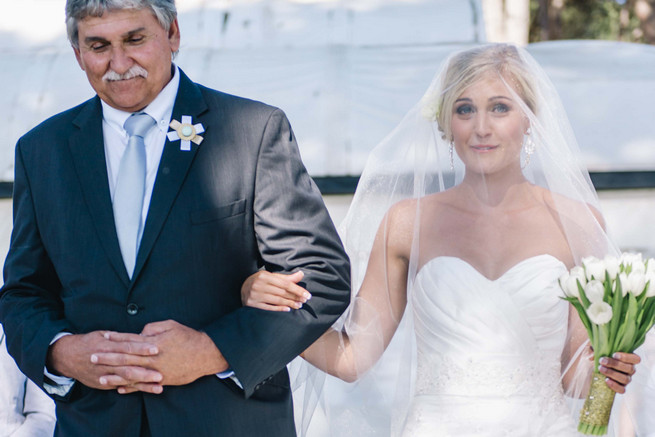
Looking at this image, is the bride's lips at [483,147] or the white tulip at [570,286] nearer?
the white tulip at [570,286]

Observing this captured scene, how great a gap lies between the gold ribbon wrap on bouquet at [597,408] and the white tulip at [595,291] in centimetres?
23

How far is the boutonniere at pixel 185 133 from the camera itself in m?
2.39

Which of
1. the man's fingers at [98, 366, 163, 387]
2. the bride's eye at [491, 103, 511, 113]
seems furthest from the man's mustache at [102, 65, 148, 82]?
the bride's eye at [491, 103, 511, 113]

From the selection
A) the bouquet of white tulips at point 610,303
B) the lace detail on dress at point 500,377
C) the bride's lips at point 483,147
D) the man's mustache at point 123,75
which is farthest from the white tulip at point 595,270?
the man's mustache at point 123,75

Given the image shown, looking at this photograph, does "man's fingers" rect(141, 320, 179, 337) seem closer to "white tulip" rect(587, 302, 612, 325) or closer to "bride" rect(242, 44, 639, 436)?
"bride" rect(242, 44, 639, 436)

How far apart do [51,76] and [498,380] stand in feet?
12.9

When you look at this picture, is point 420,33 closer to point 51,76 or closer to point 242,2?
point 242,2

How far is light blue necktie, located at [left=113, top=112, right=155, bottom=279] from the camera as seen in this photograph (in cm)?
233

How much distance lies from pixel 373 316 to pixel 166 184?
0.93m

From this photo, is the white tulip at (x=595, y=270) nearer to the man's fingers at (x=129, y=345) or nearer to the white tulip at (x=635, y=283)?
the white tulip at (x=635, y=283)

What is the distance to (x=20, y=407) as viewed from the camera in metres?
3.72

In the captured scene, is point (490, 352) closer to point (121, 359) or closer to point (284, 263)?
point (284, 263)

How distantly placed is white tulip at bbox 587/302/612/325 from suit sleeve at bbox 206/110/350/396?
2.27 ft

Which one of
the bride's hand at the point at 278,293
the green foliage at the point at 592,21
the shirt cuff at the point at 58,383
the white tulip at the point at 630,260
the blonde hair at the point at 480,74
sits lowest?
the green foliage at the point at 592,21
